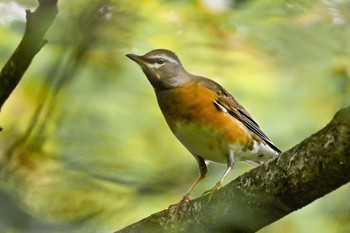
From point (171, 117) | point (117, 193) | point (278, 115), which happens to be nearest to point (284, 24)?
point (117, 193)

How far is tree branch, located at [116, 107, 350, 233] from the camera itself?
2.18 m

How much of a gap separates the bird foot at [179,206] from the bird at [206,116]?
0.86 meters

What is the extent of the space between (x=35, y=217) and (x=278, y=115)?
180 centimetres

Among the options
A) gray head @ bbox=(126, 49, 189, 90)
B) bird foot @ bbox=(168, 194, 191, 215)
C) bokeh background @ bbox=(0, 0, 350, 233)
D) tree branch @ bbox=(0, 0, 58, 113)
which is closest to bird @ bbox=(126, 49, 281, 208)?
gray head @ bbox=(126, 49, 189, 90)

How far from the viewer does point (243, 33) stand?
95.5 inches

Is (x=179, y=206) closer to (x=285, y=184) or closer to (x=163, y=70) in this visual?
(x=285, y=184)

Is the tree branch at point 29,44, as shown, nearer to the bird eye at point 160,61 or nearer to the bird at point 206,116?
the bird at point 206,116

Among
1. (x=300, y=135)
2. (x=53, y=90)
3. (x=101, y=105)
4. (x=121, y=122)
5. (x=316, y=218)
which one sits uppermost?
(x=53, y=90)

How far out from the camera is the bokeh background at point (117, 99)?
1.64 meters

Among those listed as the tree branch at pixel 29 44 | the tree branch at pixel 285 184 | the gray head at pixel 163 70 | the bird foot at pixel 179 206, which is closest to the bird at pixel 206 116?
the gray head at pixel 163 70

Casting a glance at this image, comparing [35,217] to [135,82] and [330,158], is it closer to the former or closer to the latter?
[330,158]

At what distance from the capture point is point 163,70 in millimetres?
4172

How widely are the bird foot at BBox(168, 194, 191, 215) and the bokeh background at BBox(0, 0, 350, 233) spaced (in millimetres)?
188

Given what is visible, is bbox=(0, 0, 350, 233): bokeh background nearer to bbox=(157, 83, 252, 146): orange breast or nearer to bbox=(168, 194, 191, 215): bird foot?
bbox=(168, 194, 191, 215): bird foot
